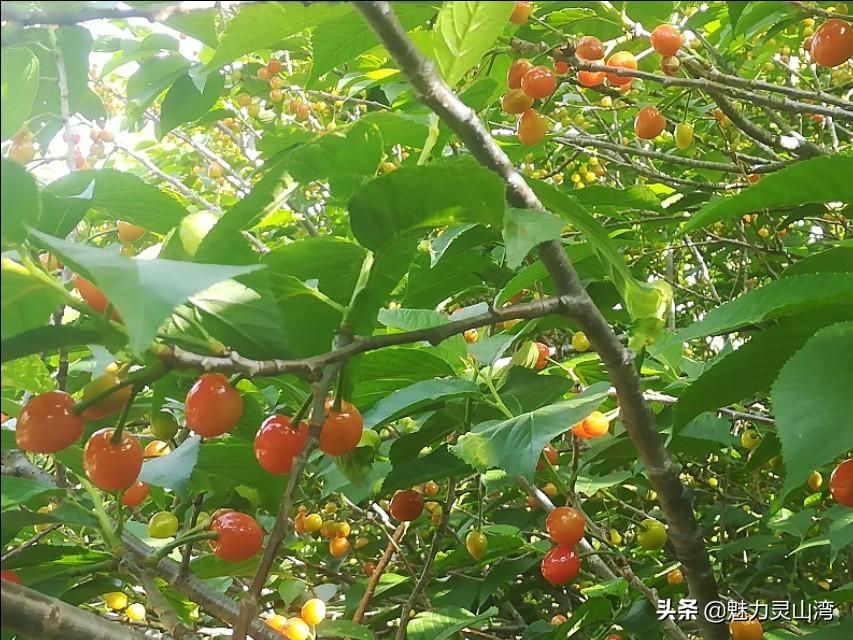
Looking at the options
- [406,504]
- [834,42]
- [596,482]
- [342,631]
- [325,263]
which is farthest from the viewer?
[596,482]

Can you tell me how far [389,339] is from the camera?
865 mm

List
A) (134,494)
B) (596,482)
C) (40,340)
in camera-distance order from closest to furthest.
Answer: (40,340)
(134,494)
(596,482)

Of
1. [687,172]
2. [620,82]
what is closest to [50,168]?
[620,82]

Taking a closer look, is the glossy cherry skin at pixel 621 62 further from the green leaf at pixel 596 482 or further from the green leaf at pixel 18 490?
the green leaf at pixel 18 490

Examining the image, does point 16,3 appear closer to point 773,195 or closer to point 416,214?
point 416,214

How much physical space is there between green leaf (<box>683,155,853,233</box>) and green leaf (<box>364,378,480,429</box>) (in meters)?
0.45

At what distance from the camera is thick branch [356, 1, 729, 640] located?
2.62ft

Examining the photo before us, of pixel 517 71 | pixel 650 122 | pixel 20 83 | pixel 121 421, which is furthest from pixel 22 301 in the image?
pixel 650 122

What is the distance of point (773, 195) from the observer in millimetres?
1065

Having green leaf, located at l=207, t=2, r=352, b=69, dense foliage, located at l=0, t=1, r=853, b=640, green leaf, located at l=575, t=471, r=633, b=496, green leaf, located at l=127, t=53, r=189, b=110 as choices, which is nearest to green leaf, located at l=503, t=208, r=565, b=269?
dense foliage, located at l=0, t=1, r=853, b=640

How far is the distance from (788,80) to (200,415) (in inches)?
112

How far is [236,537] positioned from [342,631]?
62 centimetres

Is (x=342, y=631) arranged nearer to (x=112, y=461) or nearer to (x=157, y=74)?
(x=112, y=461)

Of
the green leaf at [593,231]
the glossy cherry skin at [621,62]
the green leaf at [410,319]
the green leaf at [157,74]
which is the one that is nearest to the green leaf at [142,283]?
the green leaf at [593,231]
